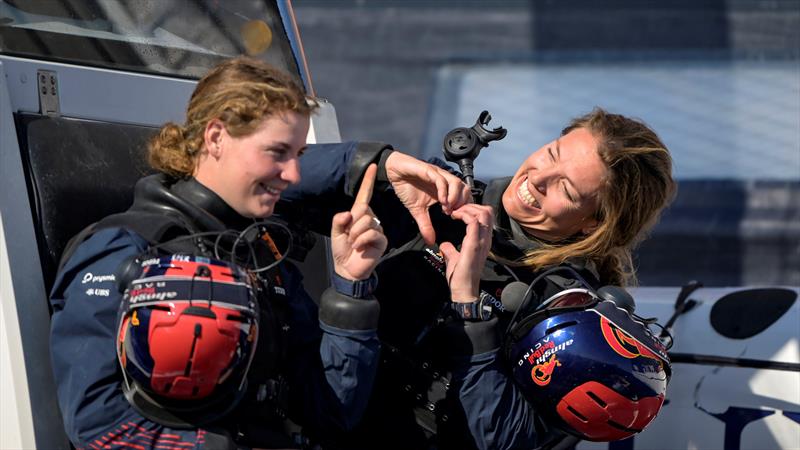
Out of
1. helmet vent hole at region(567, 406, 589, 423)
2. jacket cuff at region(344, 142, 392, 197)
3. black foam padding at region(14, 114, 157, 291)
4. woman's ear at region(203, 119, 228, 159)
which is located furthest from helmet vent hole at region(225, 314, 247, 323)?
helmet vent hole at region(567, 406, 589, 423)

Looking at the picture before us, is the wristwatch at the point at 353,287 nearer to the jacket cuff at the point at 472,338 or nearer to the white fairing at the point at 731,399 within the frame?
the jacket cuff at the point at 472,338

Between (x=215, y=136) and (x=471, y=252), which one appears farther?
(x=471, y=252)

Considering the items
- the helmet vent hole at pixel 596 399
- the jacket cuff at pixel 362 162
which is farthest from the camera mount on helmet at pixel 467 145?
the helmet vent hole at pixel 596 399

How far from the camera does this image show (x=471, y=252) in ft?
7.89

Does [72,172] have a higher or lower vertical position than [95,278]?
higher

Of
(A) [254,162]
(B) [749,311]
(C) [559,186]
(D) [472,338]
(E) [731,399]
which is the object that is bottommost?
(E) [731,399]

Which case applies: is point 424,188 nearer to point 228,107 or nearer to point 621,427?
point 228,107

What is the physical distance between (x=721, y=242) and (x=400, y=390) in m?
4.40

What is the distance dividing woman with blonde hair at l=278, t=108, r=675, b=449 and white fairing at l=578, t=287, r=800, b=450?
1.55 feet

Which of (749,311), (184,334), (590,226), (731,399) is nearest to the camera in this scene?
(184,334)

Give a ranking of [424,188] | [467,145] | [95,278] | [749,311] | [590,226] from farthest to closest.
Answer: [749,311], [590,226], [467,145], [424,188], [95,278]

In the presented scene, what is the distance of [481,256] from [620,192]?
57 cm

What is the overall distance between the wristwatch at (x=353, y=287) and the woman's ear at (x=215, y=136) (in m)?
0.36

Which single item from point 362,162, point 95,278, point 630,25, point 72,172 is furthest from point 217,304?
point 630,25
